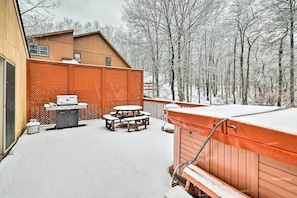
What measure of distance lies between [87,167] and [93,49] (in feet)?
38.6

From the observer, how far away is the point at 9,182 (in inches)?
91.2

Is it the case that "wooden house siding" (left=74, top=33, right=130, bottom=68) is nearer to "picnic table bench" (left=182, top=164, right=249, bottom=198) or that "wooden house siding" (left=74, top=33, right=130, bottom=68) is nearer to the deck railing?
the deck railing

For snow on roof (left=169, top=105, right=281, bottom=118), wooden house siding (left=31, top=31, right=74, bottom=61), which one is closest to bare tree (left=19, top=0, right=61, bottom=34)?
wooden house siding (left=31, top=31, right=74, bottom=61)

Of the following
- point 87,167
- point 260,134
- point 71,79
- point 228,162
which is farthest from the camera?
point 71,79

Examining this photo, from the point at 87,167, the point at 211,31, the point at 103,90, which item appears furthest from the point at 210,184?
the point at 211,31

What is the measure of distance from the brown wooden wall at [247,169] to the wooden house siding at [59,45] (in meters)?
11.4

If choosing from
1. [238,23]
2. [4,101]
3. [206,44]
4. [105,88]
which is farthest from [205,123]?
[206,44]

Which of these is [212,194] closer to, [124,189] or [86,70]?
[124,189]

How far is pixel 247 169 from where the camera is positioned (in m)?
1.51

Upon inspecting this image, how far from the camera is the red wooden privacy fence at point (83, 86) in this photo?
19.2ft

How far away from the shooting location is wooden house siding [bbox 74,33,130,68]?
12.2m

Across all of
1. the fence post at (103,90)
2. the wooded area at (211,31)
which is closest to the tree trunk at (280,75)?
the wooded area at (211,31)

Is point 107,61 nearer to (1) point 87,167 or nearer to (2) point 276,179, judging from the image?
(1) point 87,167

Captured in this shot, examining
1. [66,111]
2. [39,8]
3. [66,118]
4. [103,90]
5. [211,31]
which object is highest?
[211,31]
